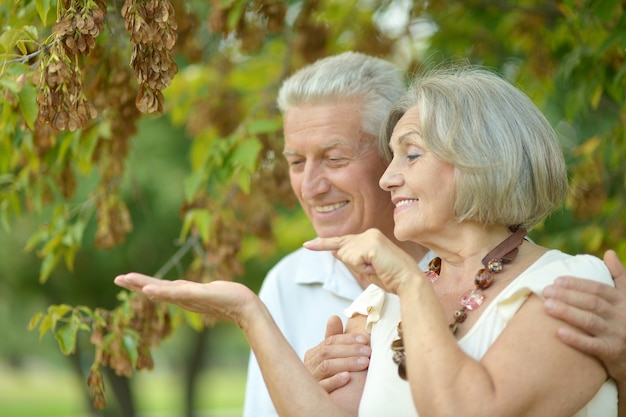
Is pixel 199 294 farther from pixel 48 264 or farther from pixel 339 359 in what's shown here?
pixel 48 264

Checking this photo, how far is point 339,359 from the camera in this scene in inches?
109

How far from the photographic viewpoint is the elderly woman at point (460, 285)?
222 cm

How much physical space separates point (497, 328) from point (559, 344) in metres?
0.19

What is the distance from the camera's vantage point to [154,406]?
33.1 meters

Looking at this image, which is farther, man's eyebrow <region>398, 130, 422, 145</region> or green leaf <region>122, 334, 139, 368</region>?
green leaf <region>122, 334, 139, 368</region>

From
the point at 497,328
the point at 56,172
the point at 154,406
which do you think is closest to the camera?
the point at 497,328

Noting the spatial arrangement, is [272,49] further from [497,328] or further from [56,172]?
[497,328]

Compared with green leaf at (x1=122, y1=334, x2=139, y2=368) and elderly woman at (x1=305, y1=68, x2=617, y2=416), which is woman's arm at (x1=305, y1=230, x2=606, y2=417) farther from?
green leaf at (x1=122, y1=334, x2=139, y2=368)

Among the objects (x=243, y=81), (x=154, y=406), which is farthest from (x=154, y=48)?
(x=154, y=406)

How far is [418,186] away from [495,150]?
249 mm

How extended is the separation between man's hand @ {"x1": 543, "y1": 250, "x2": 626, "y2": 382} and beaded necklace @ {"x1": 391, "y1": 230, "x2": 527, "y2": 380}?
0.81 ft

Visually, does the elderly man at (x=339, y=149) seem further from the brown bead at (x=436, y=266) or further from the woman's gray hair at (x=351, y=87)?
the brown bead at (x=436, y=266)

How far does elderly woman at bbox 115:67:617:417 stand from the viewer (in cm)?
222

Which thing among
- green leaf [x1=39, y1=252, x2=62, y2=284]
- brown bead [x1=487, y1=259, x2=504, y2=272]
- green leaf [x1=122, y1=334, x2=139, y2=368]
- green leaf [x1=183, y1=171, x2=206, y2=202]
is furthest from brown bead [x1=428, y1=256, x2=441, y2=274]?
green leaf [x1=39, y1=252, x2=62, y2=284]
